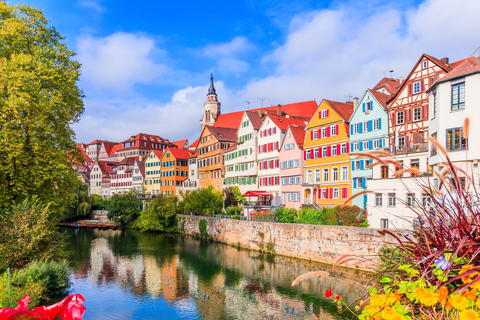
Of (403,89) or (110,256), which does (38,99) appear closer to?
(110,256)

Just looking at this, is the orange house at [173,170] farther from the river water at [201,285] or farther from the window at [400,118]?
the window at [400,118]

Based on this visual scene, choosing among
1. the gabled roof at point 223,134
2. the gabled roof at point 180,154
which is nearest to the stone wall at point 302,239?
the gabled roof at point 223,134

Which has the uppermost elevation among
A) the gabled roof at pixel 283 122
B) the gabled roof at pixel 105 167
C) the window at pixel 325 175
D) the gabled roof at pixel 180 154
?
the gabled roof at pixel 283 122

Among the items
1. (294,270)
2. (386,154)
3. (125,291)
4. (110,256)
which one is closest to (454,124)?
(294,270)

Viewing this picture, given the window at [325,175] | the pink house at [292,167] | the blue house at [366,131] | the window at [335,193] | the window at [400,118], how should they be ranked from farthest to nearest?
the pink house at [292,167], the window at [325,175], the window at [335,193], the blue house at [366,131], the window at [400,118]

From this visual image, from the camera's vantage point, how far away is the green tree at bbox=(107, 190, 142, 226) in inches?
2024

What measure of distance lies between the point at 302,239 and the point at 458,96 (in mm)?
13264

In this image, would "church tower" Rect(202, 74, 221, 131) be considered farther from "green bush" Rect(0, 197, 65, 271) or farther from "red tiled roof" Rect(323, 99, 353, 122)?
"green bush" Rect(0, 197, 65, 271)

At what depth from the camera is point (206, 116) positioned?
302 feet

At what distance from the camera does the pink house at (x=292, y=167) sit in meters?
37.0

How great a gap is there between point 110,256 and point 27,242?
1625 cm

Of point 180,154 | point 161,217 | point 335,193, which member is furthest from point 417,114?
point 180,154

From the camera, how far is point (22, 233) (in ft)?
48.5

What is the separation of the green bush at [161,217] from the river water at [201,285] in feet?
39.2
